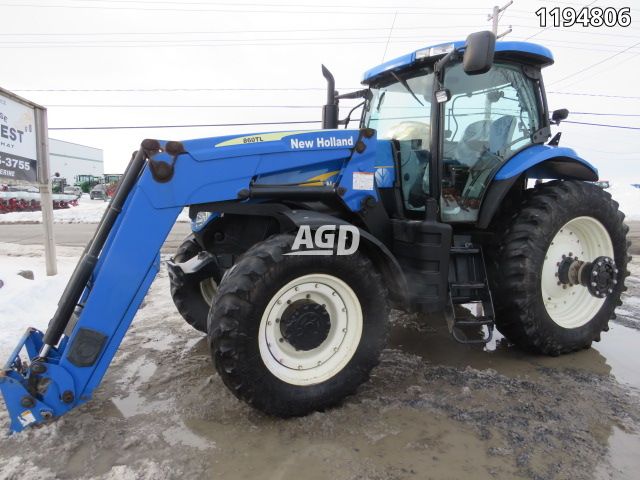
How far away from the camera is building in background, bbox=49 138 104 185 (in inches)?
2426

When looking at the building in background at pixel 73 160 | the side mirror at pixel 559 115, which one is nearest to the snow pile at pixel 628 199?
the side mirror at pixel 559 115

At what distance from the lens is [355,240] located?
9.27 feet

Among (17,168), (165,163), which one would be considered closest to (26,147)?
(17,168)

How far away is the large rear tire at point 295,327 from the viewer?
2.47 metres

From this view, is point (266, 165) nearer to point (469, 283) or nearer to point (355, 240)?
point (355, 240)

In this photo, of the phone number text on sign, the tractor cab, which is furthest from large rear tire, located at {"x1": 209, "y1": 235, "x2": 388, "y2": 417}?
the phone number text on sign

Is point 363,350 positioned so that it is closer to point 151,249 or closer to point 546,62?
point 151,249

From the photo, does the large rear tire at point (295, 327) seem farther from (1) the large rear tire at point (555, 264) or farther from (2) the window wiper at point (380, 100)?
(2) the window wiper at point (380, 100)

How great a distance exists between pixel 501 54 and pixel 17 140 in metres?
5.55

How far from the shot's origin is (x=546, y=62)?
12.5ft

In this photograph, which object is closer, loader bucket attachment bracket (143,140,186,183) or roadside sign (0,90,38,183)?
loader bucket attachment bracket (143,140,186,183)

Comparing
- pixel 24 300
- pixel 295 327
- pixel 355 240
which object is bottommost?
pixel 24 300

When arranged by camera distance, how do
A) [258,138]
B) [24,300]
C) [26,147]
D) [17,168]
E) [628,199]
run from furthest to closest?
[628,199] → [26,147] → [17,168] → [24,300] → [258,138]

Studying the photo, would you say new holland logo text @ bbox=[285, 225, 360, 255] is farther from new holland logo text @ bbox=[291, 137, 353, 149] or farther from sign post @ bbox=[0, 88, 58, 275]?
sign post @ bbox=[0, 88, 58, 275]
